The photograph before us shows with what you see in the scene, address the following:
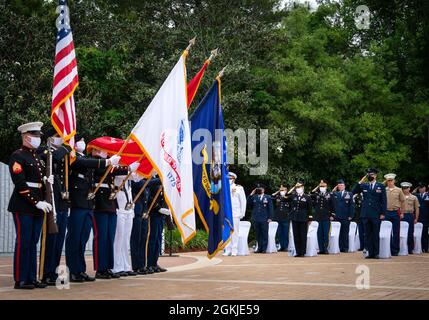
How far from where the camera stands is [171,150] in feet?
36.5

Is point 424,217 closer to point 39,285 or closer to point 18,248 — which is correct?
point 39,285

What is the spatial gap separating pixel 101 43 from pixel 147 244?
19.2 m

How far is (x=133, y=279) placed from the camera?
1117 centimetres

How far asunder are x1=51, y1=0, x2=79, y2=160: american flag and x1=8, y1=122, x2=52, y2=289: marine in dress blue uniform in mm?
586

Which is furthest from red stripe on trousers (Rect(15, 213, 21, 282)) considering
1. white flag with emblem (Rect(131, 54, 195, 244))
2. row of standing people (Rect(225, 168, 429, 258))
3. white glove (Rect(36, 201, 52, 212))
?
row of standing people (Rect(225, 168, 429, 258))

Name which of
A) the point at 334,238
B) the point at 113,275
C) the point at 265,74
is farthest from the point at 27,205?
the point at 265,74

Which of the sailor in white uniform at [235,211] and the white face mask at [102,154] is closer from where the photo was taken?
the white face mask at [102,154]

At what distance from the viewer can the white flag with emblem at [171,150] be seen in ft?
36.0

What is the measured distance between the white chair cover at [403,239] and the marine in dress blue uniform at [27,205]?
490 inches

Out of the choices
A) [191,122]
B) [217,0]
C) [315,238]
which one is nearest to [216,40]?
[217,0]

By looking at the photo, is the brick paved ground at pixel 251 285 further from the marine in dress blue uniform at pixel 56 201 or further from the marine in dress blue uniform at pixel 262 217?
the marine in dress blue uniform at pixel 262 217

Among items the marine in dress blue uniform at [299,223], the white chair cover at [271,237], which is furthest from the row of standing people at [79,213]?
the white chair cover at [271,237]

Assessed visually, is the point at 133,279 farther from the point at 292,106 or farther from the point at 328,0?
the point at 328,0

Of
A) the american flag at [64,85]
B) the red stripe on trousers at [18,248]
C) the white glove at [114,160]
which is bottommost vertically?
the red stripe on trousers at [18,248]
